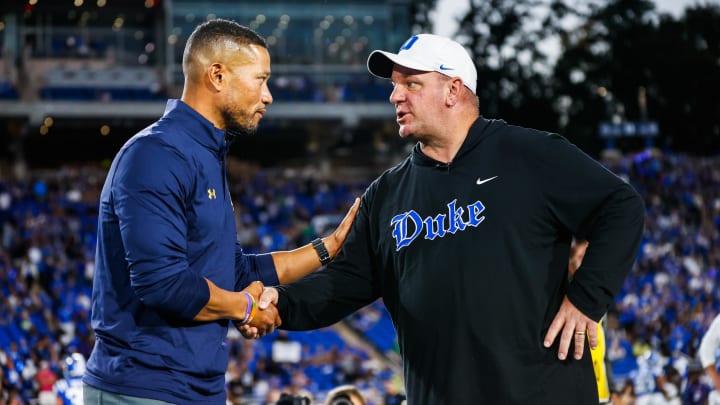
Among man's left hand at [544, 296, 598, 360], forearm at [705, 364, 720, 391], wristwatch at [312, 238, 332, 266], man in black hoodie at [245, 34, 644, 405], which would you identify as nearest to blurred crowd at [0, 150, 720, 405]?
forearm at [705, 364, 720, 391]

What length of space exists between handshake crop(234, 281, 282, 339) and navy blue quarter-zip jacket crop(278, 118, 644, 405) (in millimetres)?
533

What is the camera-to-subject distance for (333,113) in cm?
3425

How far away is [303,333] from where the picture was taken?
71.0 feet

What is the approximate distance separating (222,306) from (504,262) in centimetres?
106

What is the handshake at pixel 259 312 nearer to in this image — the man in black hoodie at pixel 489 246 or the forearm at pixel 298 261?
the man in black hoodie at pixel 489 246

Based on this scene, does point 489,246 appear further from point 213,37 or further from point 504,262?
point 213,37

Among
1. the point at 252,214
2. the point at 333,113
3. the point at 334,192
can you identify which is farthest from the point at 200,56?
the point at 333,113

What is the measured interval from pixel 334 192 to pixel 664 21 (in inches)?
900

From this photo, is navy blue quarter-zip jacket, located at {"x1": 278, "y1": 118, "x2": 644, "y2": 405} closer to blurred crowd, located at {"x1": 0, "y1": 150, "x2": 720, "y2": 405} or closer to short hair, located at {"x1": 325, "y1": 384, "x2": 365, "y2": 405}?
short hair, located at {"x1": 325, "y1": 384, "x2": 365, "y2": 405}

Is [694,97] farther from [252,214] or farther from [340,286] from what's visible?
[340,286]

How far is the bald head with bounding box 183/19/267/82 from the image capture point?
3.73 meters

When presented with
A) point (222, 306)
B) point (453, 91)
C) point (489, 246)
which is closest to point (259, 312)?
point (222, 306)

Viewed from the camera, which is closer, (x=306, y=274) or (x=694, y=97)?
(x=306, y=274)

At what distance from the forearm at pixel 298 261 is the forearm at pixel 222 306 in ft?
2.85
